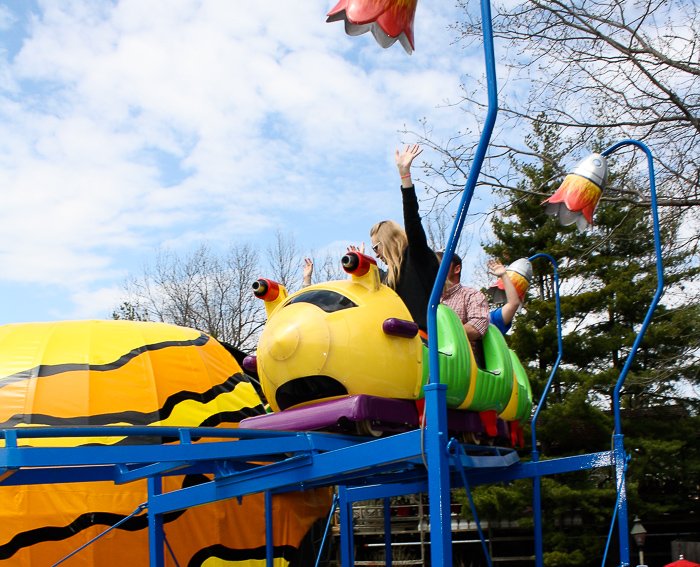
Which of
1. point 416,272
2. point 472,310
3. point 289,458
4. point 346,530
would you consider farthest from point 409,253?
point 346,530

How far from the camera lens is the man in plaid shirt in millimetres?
4770

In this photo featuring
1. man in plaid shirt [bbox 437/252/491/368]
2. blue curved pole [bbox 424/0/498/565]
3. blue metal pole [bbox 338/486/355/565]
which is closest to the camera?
blue curved pole [bbox 424/0/498/565]

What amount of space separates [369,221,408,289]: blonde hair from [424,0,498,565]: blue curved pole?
1.52m

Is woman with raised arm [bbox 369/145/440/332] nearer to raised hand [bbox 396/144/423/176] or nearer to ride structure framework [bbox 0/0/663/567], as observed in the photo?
raised hand [bbox 396/144/423/176]

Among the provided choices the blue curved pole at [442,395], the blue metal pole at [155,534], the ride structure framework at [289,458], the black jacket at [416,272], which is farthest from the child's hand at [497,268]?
the blue metal pole at [155,534]

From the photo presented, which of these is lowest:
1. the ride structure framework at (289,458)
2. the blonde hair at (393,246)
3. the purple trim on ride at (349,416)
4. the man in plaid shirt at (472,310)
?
the ride structure framework at (289,458)

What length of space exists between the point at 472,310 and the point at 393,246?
830 mm

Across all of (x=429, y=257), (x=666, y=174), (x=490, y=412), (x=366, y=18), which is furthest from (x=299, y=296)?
(x=666, y=174)

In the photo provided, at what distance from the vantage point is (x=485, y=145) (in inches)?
110

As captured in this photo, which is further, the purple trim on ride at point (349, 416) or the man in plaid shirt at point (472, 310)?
the man in plaid shirt at point (472, 310)

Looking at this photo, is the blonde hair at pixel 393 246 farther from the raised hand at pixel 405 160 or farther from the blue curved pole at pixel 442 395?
the blue curved pole at pixel 442 395

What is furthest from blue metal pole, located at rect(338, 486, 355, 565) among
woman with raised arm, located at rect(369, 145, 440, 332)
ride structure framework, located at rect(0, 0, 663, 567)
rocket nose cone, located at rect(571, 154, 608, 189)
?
rocket nose cone, located at rect(571, 154, 608, 189)

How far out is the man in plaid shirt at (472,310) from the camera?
4770 mm

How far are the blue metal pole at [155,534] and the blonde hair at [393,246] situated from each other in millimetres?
2041
